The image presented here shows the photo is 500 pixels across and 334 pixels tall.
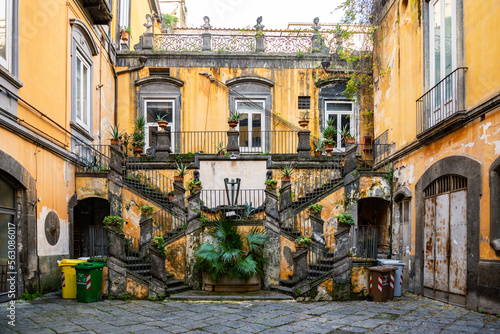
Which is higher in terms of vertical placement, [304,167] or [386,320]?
[304,167]

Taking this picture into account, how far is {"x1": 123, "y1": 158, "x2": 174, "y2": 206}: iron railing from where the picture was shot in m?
13.1

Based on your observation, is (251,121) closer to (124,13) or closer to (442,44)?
(124,13)

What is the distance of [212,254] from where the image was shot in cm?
966

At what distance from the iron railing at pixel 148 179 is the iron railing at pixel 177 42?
19.0 ft

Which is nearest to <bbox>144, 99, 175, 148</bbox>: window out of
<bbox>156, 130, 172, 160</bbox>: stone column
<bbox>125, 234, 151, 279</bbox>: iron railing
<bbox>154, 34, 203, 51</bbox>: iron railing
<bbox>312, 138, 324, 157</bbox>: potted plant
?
<bbox>154, 34, 203, 51</bbox>: iron railing

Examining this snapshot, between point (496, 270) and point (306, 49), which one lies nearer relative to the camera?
point (496, 270)

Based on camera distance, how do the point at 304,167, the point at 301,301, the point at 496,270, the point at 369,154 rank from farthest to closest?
1. the point at 369,154
2. the point at 304,167
3. the point at 301,301
4. the point at 496,270

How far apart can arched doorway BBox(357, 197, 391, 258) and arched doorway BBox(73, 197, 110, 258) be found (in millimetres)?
7847

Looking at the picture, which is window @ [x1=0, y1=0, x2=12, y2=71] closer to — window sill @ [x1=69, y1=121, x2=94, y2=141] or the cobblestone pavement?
window sill @ [x1=69, y1=121, x2=94, y2=141]

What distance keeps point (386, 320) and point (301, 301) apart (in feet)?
7.38

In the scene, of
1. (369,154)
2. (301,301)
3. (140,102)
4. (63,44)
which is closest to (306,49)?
(369,154)

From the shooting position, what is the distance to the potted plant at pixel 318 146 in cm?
1530

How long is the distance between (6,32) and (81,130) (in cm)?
396

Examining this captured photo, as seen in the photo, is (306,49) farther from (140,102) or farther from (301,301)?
(301,301)
